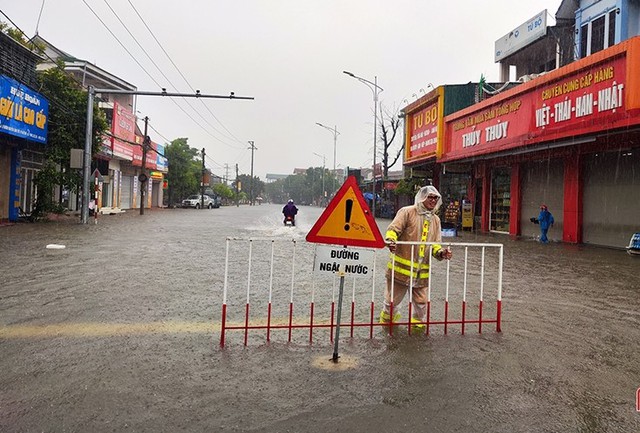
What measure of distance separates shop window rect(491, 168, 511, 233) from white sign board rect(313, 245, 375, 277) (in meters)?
19.5

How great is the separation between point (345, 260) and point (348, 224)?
339mm

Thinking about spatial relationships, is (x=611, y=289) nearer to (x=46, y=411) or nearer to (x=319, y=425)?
(x=319, y=425)

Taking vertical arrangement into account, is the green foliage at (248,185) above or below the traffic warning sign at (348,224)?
above

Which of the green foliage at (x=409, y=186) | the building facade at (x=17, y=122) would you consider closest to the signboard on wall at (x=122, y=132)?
the building facade at (x=17, y=122)

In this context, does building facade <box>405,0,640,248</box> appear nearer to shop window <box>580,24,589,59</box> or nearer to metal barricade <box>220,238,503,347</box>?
shop window <box>580,24,589,59</box>

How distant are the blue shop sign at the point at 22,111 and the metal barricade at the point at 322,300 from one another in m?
11.0

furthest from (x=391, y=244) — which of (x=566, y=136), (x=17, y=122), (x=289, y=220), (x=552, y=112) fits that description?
(x=289, y=220)

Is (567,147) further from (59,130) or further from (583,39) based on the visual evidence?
(59,130)

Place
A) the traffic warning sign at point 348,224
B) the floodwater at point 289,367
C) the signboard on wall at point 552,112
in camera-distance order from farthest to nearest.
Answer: the signboard on wall at point 552,112 → the traffic warning sign at point 348,224 → the floodwater at point 289,367

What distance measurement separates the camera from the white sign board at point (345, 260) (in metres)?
4.55

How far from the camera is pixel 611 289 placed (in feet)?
27.9

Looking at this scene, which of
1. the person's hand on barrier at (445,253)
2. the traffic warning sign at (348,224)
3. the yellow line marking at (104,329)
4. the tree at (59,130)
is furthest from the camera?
the tree at (59,130)

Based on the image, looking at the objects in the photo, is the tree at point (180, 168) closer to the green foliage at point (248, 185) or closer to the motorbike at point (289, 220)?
the motorbike at point (289, 220)

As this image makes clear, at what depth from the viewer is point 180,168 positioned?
186 ft
